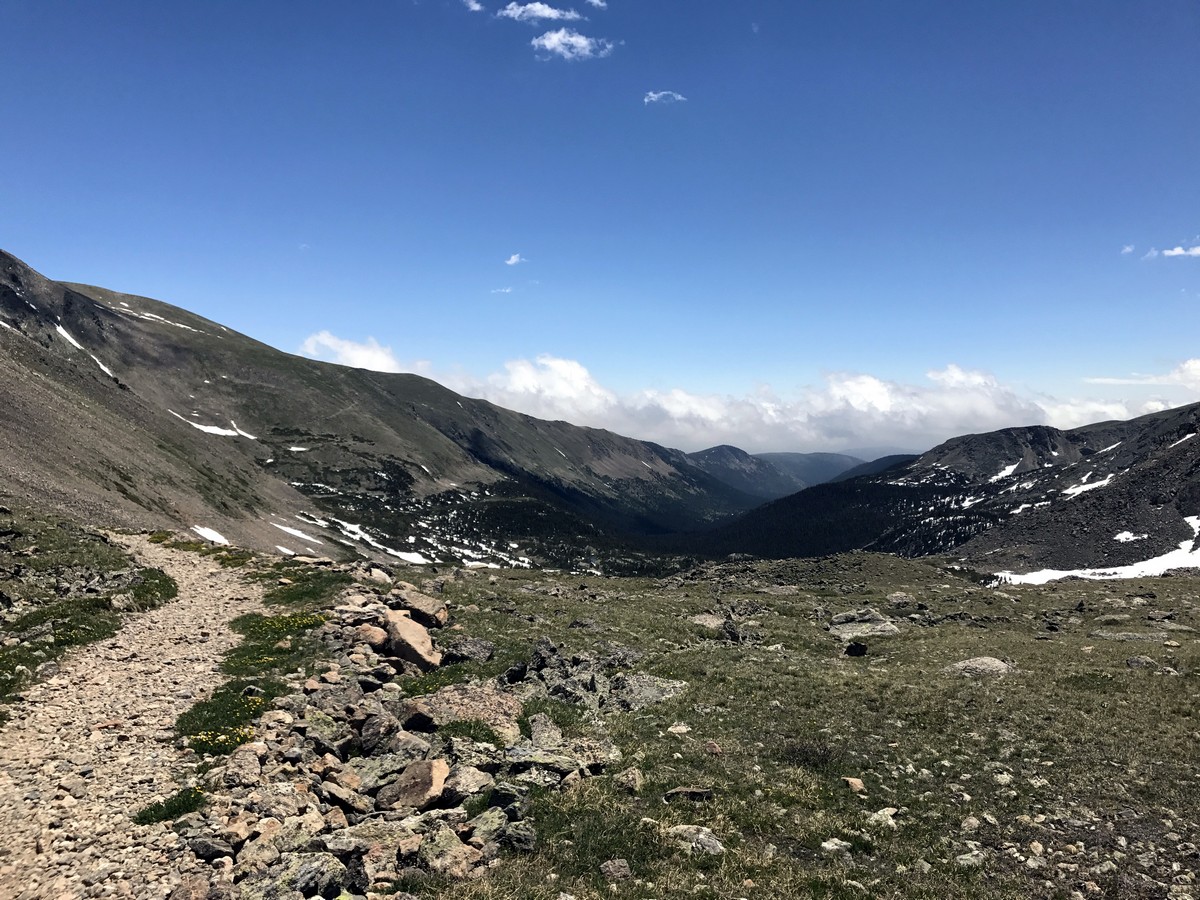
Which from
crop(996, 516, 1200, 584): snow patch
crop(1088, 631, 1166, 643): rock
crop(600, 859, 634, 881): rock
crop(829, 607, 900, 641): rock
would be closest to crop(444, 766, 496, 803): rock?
crop(600, 859, 634, 881): rock

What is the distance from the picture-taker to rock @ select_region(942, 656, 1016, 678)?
1209 inches

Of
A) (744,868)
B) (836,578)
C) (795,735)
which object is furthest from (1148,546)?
(744,868)

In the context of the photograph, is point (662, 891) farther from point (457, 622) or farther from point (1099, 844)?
point (457, 622)

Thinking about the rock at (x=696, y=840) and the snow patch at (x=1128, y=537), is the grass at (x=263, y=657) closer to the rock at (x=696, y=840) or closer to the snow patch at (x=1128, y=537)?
the rock at (x=696, y=840)

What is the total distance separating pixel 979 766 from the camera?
2050cm

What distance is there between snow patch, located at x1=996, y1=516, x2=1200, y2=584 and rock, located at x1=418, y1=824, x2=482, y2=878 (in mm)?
155108

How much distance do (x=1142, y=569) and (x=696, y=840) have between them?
180 meters

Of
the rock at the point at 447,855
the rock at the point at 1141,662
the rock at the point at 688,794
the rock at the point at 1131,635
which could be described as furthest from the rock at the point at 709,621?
the rock at the point at 447,855

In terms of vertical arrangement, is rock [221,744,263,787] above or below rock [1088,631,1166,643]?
below

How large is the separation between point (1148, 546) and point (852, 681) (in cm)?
17349

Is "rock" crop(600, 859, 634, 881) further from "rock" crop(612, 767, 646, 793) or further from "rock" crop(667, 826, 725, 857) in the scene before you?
"rock" crop(612, 767, 646, 793)

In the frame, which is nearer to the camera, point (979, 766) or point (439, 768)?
point (439, 768)

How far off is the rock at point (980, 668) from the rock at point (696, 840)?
22.3 metres

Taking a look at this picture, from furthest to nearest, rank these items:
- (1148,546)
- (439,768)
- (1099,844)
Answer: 1. (1148,546)
2. (439,768)
3. (1099,844)
